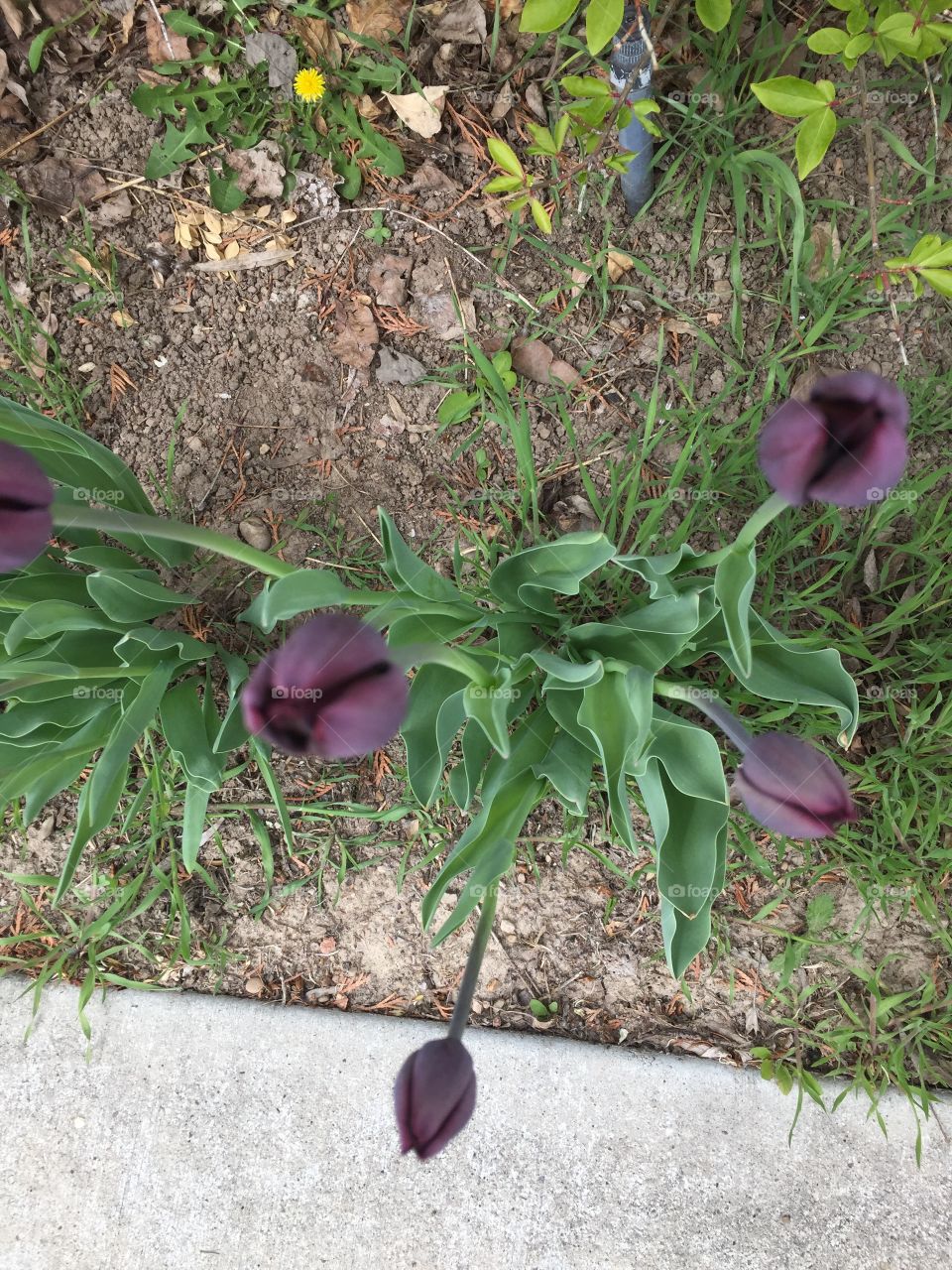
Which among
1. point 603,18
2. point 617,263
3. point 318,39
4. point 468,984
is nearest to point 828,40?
point 603,18

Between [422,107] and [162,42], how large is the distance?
0.59 meters

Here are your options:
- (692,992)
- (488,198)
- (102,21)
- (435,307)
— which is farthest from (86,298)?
(692,992)

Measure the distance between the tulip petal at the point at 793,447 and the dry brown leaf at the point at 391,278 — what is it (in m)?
1.12

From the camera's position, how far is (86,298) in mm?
1843

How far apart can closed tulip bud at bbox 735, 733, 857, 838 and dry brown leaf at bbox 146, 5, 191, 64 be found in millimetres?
1845

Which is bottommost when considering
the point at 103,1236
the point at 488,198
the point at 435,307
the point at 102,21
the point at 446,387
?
the point at 103,1236

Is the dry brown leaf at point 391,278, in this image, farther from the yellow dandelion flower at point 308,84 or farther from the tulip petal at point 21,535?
the tulip petal at point 21,535

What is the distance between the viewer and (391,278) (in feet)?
5.83

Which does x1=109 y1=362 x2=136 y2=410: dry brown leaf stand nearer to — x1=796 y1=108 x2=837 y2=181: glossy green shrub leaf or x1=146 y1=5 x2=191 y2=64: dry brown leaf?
x1=146 y1=5 x2=191 y2=64: dry brown leaf

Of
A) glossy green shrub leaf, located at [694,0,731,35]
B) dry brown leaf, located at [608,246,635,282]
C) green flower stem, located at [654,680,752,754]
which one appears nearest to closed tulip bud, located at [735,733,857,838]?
green flower stem, located at [654,680,752,754]

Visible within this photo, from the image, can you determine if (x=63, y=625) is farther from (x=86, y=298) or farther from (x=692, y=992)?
(x=692, y=992)

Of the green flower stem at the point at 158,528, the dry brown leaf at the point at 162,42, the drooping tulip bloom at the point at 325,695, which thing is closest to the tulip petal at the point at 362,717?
the drooping tulip bloom at the point at 325,695

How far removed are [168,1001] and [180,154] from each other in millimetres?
1755

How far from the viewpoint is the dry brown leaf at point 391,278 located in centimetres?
177
